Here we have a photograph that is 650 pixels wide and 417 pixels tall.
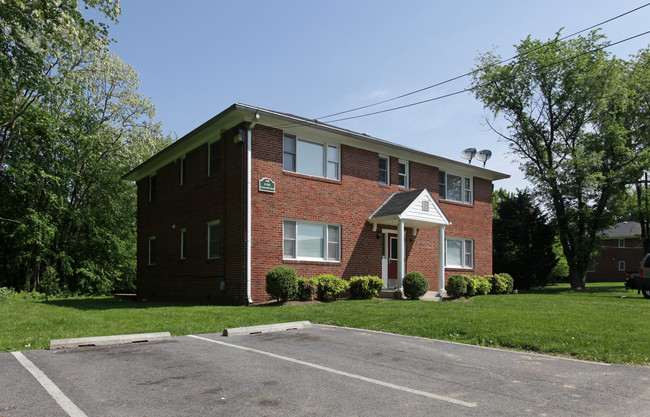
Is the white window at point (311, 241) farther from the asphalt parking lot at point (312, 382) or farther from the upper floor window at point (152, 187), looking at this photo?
the upper floor window at point (152, 187)

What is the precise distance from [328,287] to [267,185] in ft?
12.7

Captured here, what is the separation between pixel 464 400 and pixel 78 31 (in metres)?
15.5

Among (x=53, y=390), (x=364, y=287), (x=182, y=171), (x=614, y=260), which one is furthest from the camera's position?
(x=614, y=260)

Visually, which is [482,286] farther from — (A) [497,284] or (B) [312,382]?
(B) [312,382]

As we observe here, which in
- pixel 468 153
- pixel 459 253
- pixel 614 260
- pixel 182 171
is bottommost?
pixel 614 260

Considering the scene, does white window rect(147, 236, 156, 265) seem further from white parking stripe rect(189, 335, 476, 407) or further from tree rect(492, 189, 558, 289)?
tree rect(492, 189, 558, 289)

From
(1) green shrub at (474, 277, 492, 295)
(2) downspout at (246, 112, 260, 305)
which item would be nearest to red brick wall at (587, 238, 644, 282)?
(1) green shrub at (474, 277, 492, 295)

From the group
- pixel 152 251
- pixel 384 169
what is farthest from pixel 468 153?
pixel 152 251

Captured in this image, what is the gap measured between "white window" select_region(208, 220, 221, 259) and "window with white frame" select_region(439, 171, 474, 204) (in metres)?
10.5

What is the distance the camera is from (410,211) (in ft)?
60.6

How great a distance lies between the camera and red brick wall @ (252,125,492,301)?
16188 mm

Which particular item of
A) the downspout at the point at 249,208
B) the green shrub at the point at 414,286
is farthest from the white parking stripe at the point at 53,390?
the green shrub at the point at 414,286

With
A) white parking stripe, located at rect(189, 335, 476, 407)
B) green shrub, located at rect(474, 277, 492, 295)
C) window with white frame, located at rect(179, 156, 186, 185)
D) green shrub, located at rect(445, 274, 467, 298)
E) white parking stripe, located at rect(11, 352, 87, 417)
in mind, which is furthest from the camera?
green shrub, located at rect(474, 277, 492, 295)

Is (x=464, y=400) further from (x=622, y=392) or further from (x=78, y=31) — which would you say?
(x=78, y=31)
